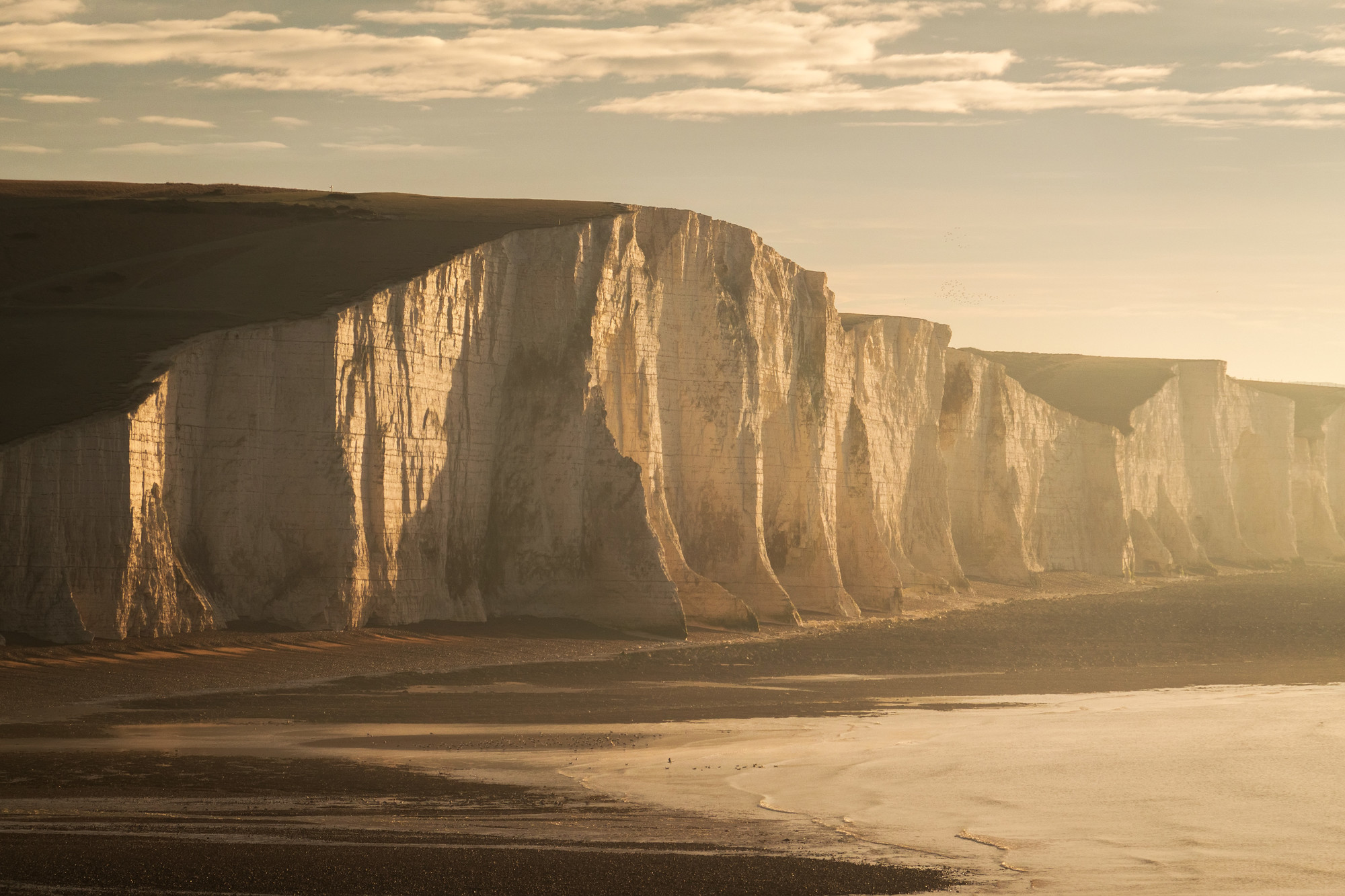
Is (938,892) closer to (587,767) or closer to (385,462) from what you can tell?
(587,767)

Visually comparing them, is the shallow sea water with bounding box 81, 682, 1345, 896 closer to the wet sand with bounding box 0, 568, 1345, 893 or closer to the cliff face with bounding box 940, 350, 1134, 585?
the wet sand with bounding box 0, 568, 1345, 893

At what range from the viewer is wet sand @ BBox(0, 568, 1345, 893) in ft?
37.9

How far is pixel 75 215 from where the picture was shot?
3988 centimetres

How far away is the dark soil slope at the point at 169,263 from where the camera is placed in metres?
26.5

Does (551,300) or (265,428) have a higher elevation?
(551,300)

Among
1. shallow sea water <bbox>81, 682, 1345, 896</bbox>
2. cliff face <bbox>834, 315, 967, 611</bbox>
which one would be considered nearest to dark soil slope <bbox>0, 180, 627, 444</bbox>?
shallow sea water <bbox>81, 682, 1345, 896</bbox>

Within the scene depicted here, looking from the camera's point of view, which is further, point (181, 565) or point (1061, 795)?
point (181, 565)

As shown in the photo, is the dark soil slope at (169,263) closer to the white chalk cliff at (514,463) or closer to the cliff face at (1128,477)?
the white chalk cliff at (514,463)

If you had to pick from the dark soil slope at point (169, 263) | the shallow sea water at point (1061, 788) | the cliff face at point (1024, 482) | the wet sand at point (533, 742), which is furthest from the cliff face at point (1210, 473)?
the shallow sea water at point (1061, 788)

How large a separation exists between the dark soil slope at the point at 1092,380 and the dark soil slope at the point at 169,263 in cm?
3831

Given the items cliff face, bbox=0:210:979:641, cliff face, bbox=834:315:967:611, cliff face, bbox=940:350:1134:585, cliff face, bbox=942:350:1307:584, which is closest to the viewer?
cliff face, bbox=0:210:979:641

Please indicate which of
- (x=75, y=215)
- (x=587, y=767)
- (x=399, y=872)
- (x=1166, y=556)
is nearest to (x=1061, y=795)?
(x=587, y=767)

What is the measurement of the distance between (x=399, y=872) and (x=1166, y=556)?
204 ft

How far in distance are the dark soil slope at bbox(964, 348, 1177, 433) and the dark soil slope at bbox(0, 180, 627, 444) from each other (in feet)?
126
